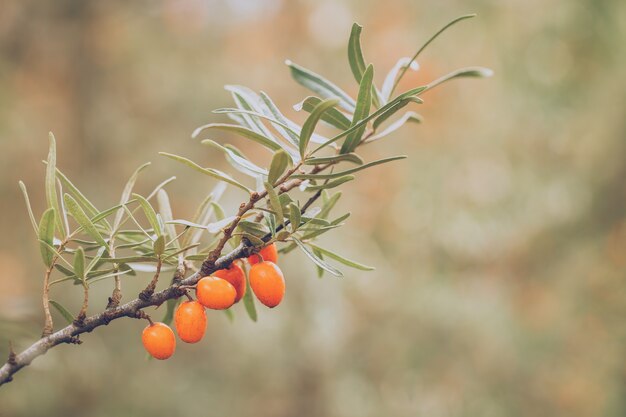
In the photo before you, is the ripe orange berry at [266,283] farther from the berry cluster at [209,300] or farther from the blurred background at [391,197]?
the blurred background at [391,197]

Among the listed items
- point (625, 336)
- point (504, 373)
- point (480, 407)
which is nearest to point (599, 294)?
point (625, 336)

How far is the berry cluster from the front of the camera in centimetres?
44

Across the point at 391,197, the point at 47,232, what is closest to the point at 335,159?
the point at 47,232

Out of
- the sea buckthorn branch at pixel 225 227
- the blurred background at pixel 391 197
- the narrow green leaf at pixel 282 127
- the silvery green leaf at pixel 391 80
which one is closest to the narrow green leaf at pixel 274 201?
the sea buckthorn branch at pixel 225 227

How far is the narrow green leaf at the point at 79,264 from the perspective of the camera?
41 cm

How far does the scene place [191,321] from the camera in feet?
1.49

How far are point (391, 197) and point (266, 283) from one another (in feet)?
12.0

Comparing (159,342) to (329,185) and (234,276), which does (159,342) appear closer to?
(234,276)

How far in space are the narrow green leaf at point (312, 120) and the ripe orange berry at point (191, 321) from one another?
0.54 ft

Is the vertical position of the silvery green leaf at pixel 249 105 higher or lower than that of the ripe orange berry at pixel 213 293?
higher

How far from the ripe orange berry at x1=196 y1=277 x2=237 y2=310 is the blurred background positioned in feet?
7.04

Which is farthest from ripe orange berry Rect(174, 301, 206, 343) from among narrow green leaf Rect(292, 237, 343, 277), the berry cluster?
narrow green leaf Rect(292, 237, 343, 277)

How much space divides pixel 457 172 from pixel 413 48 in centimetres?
93

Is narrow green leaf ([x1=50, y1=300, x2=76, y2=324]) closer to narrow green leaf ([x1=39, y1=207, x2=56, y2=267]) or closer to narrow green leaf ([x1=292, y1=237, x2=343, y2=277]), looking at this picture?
narrow green leaf ([x1=39, y1=207, x2=56, y2=267])
